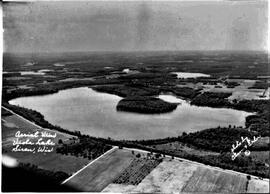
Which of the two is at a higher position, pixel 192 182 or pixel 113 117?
pixel 113 117

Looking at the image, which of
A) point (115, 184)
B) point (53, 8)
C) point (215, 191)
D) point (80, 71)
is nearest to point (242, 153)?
point (215, 191)

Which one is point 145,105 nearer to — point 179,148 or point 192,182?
point 179,148

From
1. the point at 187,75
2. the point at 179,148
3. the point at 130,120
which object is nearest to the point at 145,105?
the point at 130,120

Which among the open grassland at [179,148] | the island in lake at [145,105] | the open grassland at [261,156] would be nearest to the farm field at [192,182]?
the open grassland at [261,156]

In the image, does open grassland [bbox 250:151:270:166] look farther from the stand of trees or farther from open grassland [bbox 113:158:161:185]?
the stand of trees
